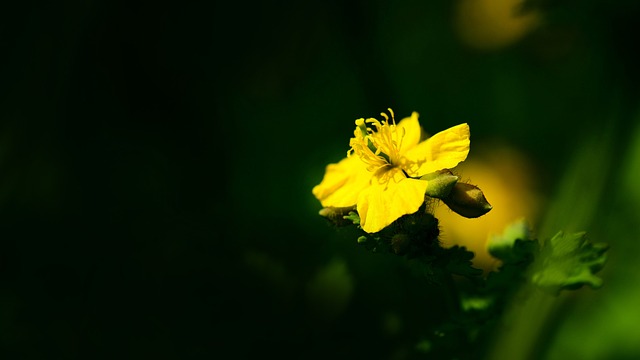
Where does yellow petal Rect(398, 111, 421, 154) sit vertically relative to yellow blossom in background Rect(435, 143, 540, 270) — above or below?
below

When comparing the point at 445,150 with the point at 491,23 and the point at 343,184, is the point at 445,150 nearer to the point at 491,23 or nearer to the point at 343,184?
the point at 343,184

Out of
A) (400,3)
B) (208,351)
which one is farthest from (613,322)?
(400,3)

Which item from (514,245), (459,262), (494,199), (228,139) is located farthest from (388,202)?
(228,139)

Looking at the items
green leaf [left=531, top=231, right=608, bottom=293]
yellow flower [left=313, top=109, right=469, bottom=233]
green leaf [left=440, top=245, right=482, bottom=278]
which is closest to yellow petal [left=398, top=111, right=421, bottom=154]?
yellow flower [left=313, top=109, right=469, bottom=233]

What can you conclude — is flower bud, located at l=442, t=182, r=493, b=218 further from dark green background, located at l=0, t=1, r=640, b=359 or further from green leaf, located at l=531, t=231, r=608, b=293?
dark green background, located at l=0, t=1, r=640, b=359

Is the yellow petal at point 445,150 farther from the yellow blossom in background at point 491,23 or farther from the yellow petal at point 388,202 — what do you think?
the yellow blossom in background at point 491,23
